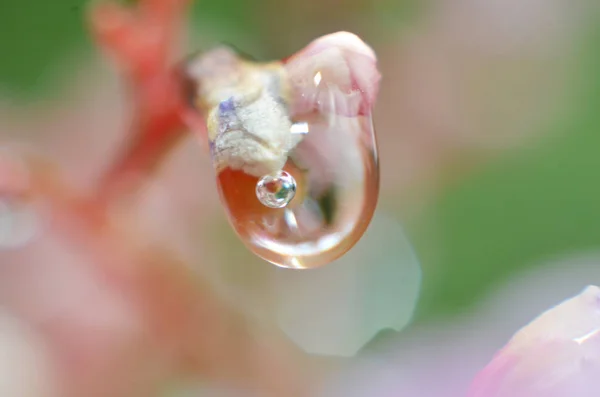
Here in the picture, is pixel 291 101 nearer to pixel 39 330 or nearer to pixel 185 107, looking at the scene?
pixel 185 107

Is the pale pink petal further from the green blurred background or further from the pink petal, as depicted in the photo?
the green blurred background

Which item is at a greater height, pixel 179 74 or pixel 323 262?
pixel 179 74

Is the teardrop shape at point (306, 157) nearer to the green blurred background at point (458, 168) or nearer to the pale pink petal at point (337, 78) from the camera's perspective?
the pale pink petal at point (337, 78)

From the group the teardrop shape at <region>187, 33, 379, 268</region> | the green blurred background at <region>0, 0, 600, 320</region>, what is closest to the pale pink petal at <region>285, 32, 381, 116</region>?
the teardrop shape at <region>187, 33, 379, 268</region>

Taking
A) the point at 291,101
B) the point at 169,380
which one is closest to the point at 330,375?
the point at 169,380

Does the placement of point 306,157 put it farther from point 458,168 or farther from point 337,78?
point 458,168

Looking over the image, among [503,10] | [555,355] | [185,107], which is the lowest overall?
[555,355]
